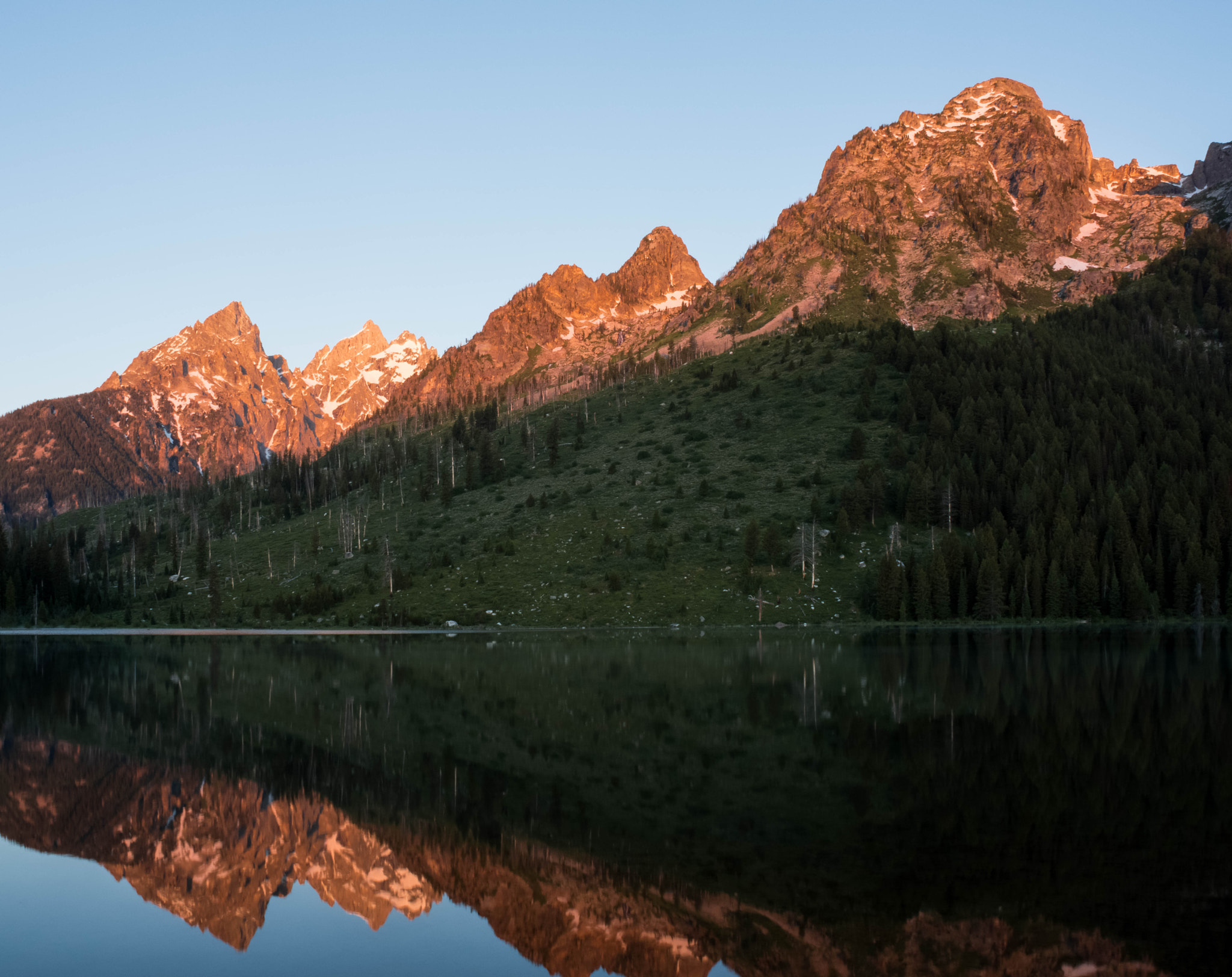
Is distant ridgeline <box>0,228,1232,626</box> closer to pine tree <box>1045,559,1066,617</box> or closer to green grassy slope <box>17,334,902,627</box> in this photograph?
pine tree <box>1045,559,1066,617</box>

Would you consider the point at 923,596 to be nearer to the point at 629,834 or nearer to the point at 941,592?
the point at 941,592

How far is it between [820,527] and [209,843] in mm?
127391

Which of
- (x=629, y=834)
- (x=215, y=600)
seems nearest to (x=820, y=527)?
(x=215, y=600)

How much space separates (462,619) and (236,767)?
98672mm

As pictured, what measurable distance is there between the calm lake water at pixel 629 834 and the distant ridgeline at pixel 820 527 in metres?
81.3

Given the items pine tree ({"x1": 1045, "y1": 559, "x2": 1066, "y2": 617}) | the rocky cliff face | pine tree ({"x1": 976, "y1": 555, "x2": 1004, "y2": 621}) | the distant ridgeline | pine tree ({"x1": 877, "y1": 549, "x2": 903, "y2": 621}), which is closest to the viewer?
the rocky cliff face

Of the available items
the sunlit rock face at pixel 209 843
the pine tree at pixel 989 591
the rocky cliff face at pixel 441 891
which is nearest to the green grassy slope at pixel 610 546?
the pine tree at pixel 989 591

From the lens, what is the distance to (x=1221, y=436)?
527ft

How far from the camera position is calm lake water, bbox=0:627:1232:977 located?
15078mm

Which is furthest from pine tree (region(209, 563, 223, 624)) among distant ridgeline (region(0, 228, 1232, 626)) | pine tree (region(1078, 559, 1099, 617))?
pine tree (region(1078, 559, 1099, 617))

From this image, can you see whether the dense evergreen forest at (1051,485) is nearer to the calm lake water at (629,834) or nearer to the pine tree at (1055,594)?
the pine tree at (1055,594)

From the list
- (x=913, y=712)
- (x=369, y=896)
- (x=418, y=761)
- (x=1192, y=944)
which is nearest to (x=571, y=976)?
(x=369, y=896)

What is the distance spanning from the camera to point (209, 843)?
69.5ft

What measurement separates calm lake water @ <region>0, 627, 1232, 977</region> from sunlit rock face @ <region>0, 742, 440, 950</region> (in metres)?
0.10
